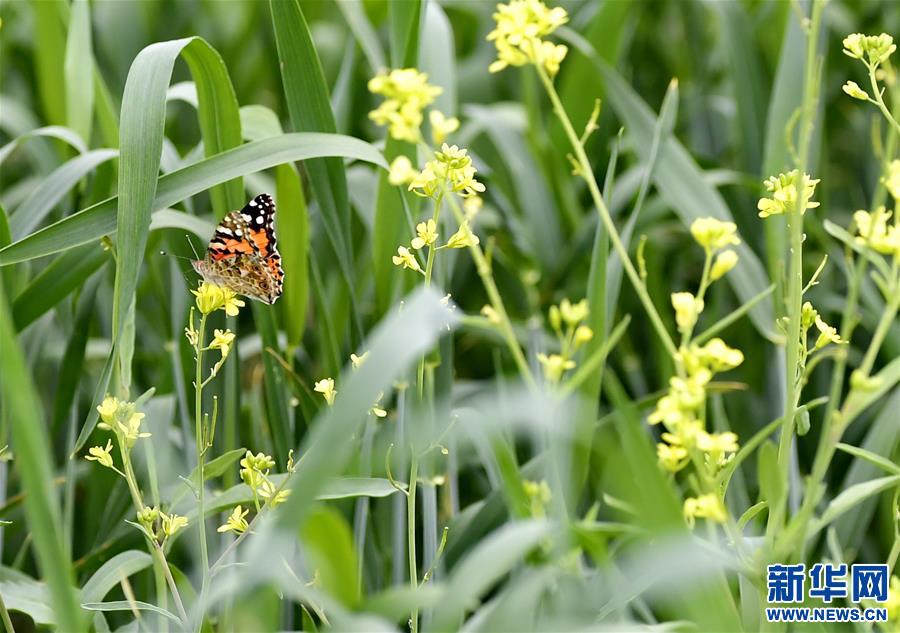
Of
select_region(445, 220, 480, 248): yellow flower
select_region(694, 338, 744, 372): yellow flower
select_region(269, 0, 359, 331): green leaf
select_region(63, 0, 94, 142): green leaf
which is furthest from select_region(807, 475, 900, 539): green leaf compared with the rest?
select_region(63, 0, 94, 142): green leaf

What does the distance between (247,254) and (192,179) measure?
0.09 meters

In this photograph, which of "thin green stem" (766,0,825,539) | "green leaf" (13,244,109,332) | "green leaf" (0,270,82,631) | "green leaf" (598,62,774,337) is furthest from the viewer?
"green leaf" (598,62,774,337)

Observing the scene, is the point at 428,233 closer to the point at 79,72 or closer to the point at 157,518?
the point at 157,518

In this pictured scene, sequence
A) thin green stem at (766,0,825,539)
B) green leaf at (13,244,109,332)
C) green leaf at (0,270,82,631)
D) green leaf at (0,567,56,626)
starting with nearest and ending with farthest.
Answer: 1. green leaf at (0,270,82,631)
2. thin green stem at (766,0,825,539)
3. green leaf at (0,567,56,626)
4. green leaf at (13,244,109,332)

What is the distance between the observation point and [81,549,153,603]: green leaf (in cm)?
75

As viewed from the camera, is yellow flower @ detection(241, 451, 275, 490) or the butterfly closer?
yellow flower @ detection(241, 451, 275, 490)

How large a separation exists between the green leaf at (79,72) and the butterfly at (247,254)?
31 centimetres

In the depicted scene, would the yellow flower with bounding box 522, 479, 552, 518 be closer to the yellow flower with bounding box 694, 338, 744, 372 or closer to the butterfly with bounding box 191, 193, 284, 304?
the yellow flower with bounding box 694, 338, 744, 372

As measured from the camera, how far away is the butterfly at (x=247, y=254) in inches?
33.4

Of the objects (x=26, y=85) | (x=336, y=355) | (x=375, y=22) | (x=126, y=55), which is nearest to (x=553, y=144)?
(x=375, y=22)

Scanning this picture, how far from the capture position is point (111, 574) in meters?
0.77

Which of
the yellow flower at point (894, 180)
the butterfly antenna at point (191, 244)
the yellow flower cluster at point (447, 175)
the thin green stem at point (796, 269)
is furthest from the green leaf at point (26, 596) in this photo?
the yellow flower at point (894, 180)

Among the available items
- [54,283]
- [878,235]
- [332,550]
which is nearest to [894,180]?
[878,235]

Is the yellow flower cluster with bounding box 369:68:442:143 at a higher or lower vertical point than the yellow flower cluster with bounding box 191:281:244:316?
higher
